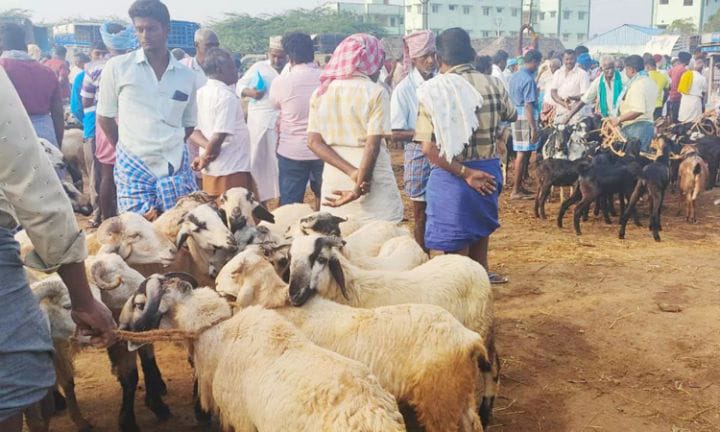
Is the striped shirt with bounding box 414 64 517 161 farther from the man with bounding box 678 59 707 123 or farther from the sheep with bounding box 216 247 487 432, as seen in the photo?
the man with bounding box 678 59 707 123

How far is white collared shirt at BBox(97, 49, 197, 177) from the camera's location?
4.58m

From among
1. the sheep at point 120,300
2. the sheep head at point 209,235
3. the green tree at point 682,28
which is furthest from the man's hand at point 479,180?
the green tree at point 682,28

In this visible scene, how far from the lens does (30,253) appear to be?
1992 millimetres

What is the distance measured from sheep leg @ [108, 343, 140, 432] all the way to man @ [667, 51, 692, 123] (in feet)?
49.9

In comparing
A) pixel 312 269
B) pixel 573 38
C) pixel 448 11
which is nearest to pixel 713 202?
pixel 312 269

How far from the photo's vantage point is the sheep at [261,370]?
259cm

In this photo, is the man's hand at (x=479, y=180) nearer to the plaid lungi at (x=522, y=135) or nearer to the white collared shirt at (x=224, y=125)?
the white collared shirt at (x=224, y=125)

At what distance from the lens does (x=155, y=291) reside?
10.6ft

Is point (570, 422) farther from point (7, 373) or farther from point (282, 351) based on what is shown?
point (7, 373)

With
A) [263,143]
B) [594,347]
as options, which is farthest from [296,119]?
[594,347]

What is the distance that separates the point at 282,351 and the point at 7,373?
4.18ft

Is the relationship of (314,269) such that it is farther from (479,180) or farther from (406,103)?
(406,103)

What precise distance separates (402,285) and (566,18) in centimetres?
9678

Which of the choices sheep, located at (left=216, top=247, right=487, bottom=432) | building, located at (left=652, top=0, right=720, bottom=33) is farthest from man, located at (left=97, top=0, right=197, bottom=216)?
building, located at (left=652, top=0, right=720, bottom=33)
